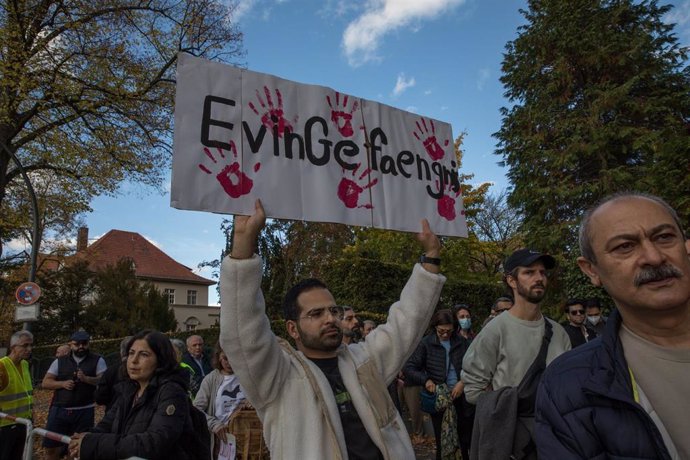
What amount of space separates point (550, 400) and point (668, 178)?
445 inches

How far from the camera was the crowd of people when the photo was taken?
1.50 meters

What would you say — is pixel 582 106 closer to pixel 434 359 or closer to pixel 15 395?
pixel 434 359

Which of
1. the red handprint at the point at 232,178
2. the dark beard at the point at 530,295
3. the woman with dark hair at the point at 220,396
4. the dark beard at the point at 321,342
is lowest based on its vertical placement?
the woman with dark hair at the point at 220,396

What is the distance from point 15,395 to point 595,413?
656 centimetres

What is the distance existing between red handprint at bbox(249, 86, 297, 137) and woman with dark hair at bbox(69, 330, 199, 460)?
162 centimetres

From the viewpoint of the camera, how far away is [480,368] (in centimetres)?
336

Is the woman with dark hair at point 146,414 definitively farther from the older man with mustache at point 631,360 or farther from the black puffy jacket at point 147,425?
the older man with mustache at point 631,360

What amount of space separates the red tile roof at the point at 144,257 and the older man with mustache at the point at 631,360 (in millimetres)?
49786

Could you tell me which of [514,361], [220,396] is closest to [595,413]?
[514,361]

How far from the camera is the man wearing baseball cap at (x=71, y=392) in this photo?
6965mm

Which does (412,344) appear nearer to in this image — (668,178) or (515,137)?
(668,178)

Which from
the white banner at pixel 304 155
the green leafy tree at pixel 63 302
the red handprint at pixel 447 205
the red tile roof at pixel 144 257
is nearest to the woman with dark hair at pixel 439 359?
the red handprint at pixel 447 205

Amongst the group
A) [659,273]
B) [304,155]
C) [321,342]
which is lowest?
[321,342]

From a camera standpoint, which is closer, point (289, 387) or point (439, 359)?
point (289, 387)
